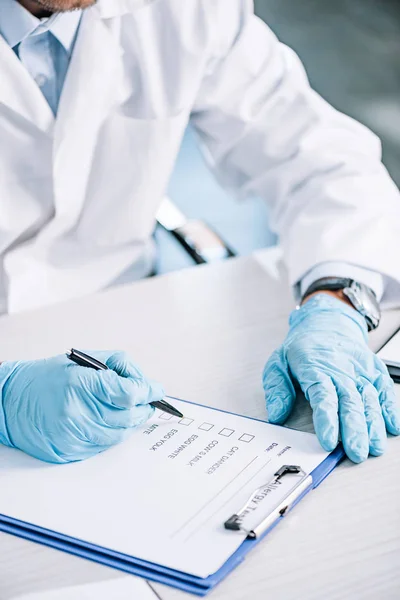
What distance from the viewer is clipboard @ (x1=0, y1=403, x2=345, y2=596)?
2.09ft

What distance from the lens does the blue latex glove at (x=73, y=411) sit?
→ 0.79 meters

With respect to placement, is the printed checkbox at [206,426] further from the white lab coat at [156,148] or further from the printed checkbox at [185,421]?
the white lab coat at [156,148]

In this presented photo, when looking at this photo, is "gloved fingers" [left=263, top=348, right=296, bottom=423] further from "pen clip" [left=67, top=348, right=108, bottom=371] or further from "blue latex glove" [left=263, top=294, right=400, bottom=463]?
"pen clip" [left=67, top=348, right=108, bottom=371]

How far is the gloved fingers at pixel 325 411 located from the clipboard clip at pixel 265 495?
5 centimetres

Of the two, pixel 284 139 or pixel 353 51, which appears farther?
pixel 353 51

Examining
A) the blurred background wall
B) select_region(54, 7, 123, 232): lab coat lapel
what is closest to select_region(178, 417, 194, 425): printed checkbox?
select_region(54, 7, 123, 232): lab coat lapel

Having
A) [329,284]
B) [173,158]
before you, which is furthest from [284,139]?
[329,284]

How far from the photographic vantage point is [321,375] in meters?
0.88

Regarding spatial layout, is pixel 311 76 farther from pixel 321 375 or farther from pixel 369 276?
pixel 321 375

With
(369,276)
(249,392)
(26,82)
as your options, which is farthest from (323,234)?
(26,82)

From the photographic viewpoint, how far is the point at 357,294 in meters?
1.08

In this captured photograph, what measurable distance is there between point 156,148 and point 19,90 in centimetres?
27

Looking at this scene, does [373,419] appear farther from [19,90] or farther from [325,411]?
[19,90]

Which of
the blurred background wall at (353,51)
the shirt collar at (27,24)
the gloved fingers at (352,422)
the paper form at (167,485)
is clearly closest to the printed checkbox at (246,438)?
the paper form at (167,485)
